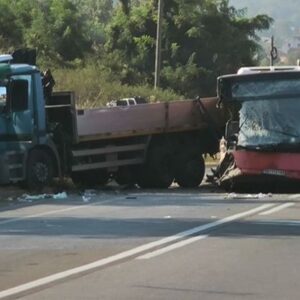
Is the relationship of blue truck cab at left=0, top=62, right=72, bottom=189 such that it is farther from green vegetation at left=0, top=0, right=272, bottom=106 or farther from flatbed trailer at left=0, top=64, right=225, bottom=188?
green vegetation at left=0, top=0, right=272, bottom=106

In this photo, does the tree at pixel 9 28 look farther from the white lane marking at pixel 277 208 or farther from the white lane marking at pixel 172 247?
the white lane marking at pixel 172 247

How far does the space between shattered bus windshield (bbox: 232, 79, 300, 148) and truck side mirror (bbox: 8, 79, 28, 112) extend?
16.3ft

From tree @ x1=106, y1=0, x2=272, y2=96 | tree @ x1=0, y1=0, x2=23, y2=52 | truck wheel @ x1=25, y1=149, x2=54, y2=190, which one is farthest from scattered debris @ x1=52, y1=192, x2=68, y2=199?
tree @ x1=106, y1=0, x2=272, y2=96

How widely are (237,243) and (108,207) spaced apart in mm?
5927

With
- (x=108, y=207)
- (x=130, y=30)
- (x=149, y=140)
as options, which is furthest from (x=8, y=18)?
(x=108, y=207)

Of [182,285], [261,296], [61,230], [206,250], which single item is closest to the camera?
[261,296]

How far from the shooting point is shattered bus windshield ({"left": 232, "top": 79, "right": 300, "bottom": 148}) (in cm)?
2200

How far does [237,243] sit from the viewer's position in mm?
12523

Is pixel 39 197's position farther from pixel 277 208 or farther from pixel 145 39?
pixel 145 39

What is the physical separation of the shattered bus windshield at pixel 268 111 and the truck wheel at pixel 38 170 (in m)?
4.61

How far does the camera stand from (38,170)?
22031 mm

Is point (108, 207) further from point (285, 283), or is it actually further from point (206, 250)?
point (285, 283)

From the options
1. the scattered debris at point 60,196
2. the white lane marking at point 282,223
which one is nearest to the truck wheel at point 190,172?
the scattered debris at point 60,196

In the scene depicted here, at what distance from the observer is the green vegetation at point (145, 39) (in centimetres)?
5516
